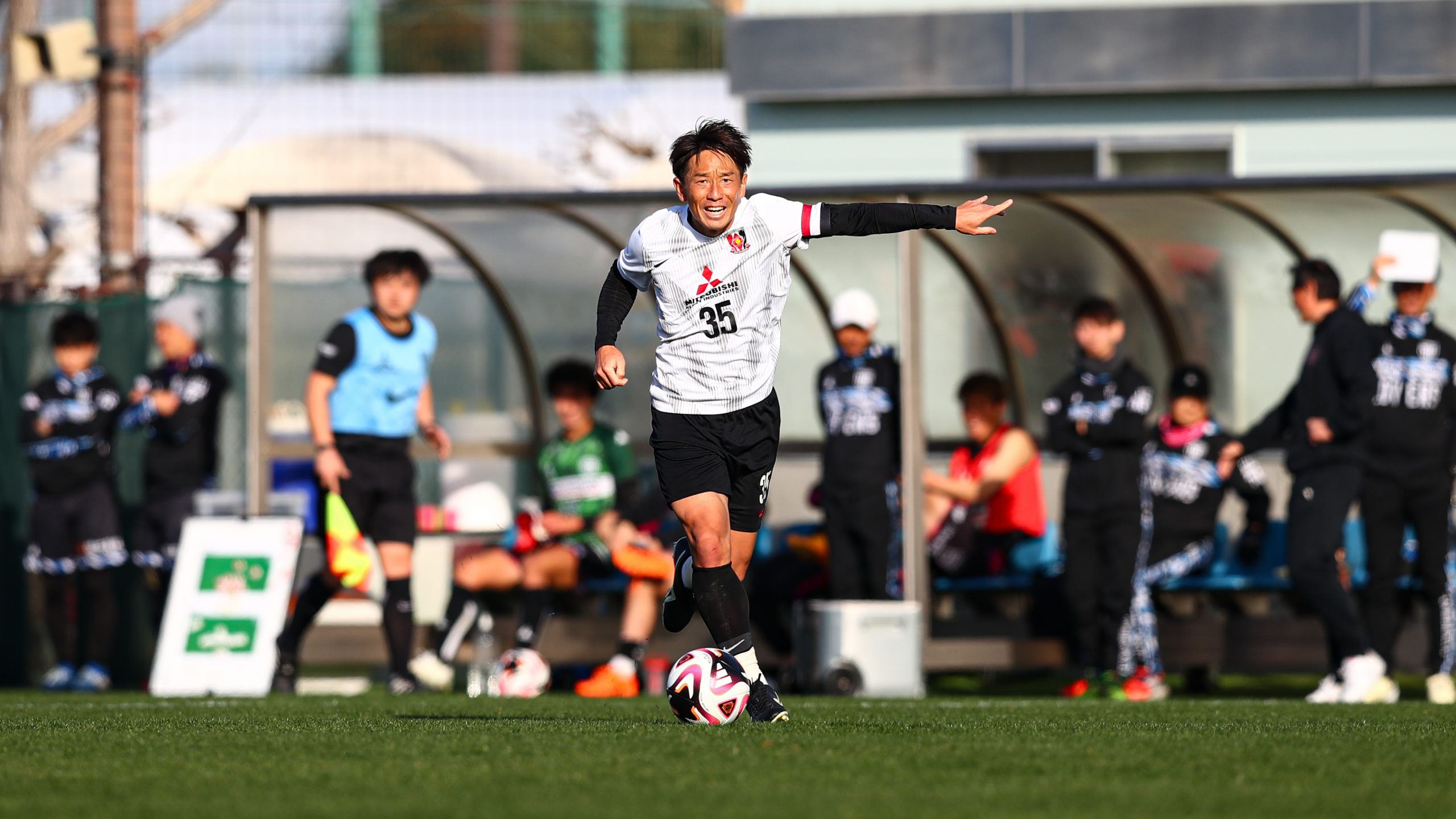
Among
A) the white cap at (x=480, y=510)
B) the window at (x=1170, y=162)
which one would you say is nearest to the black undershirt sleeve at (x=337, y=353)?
the white cap at (x=480, y=510)

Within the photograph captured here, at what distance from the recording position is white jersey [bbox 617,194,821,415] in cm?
622

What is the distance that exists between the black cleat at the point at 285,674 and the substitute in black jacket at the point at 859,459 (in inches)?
100

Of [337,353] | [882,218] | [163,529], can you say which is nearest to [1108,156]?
[337,353]

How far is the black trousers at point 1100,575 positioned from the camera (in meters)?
9.68

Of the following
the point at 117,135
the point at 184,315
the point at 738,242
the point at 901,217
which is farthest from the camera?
the point at 117,135

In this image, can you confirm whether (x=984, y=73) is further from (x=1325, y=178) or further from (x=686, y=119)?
(x=686, y=119)

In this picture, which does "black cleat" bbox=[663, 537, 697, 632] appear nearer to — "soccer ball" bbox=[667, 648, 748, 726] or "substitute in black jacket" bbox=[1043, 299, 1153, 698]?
"soccer ball" bbox=[667, 648, 748, 726]

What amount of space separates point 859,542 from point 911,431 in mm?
585

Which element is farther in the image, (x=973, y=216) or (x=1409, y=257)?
(x=1409, y=257)

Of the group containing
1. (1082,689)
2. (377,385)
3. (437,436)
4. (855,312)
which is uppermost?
(855,312)

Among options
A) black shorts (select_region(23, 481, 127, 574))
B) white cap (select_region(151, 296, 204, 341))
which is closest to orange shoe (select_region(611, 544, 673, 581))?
white cap (select_region(151, 296, 204, 341))

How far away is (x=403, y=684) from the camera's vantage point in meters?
9.38

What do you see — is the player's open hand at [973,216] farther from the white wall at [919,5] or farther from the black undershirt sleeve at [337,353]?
the white wall at [919,5]

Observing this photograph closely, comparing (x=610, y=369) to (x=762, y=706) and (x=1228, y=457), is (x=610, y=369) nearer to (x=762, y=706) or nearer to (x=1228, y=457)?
Answer: (x=762, y=706)
